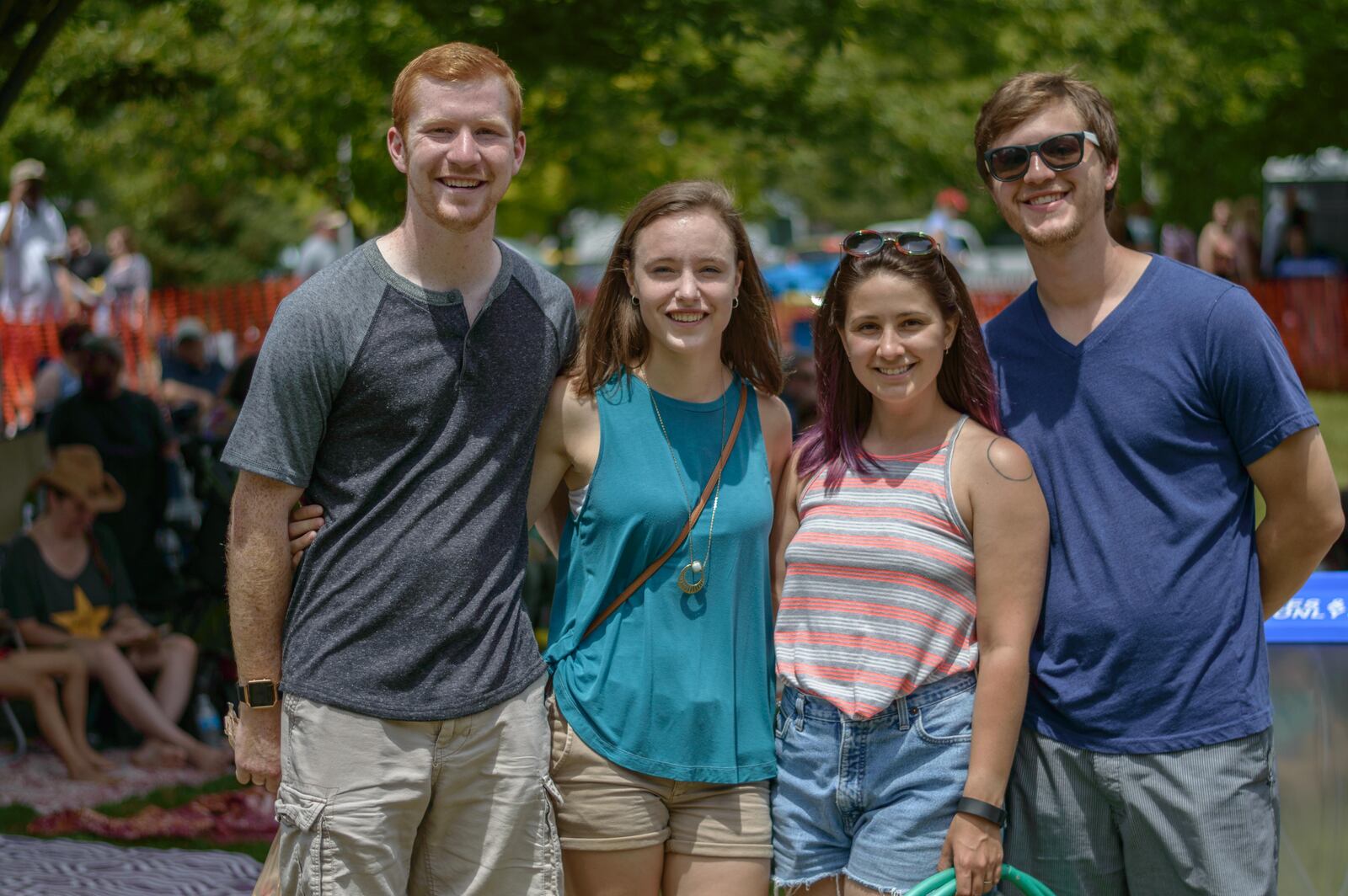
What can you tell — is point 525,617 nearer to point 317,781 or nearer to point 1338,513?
point 317,781

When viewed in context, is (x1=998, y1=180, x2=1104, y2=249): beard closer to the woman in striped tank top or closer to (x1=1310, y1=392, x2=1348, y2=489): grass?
the woman in striped tank top

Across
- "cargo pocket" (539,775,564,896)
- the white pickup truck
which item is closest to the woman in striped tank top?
"cargo pocket" (539,775,564,896)

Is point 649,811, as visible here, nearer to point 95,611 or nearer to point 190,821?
point 190,821

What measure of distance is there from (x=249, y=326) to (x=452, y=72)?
13.4m

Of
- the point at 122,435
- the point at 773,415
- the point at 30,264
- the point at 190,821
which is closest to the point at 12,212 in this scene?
the point at 30,264

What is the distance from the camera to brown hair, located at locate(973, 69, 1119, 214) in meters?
3.00

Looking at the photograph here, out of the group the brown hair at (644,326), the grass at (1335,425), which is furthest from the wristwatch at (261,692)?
the grass at (1335,425)

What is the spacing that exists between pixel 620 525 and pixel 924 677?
71 centimetres

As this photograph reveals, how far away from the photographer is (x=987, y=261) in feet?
95.5

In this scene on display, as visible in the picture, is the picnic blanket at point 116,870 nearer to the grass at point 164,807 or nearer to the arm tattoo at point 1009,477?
the grass at point 164,807

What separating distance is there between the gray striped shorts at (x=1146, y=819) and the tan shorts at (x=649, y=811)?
21.7 inches

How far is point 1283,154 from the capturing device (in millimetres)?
16719

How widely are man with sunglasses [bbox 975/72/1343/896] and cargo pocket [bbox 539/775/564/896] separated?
0.96 meters

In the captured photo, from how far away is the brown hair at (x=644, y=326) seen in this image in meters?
3.12
